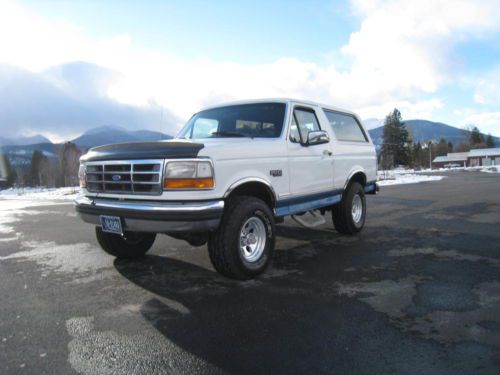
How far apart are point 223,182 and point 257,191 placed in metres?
0.81

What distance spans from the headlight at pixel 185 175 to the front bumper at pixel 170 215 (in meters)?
0.18

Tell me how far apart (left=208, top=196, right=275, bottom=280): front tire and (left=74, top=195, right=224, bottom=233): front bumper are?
0.19 m

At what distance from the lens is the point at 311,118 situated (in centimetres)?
606

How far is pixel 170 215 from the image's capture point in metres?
3.95

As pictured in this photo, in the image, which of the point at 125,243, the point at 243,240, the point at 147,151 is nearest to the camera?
the point at 147,151

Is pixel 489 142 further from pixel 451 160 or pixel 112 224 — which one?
pixel 112 224

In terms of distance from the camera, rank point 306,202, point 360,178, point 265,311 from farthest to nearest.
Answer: point 360,178 → point 306,202 → point 265,311

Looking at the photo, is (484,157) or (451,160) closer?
(484,157)

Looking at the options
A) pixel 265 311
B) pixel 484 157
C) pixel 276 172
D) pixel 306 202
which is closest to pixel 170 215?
pixel 265 311

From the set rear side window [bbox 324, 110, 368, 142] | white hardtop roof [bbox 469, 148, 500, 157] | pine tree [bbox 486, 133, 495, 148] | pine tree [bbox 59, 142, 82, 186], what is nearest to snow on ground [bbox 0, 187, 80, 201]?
rear side window [bbox 324, 110, 368, 142]

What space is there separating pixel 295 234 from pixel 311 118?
231 cm

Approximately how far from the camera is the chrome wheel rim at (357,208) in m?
7.21

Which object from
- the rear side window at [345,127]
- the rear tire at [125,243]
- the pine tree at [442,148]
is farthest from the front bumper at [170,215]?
the pine tree at [442,148]

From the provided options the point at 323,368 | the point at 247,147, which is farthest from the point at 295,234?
the point at 323,368
